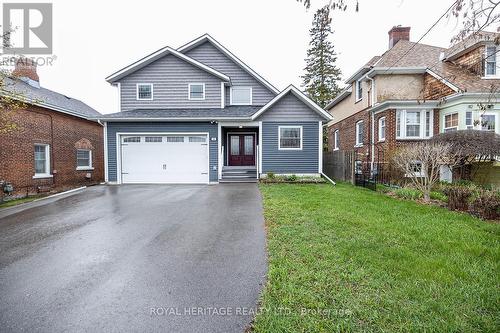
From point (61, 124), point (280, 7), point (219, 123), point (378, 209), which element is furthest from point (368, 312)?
point (61, 124)

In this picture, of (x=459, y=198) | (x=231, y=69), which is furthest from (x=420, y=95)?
(x=231, y=69)

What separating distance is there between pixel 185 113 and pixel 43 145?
274 inches

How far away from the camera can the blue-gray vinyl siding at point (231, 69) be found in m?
16.0

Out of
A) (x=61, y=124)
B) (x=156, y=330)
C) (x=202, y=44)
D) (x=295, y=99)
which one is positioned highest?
(x=202, y=44)

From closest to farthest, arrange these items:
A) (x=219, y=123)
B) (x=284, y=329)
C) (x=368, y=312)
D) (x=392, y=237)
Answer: (x=284, y=329), (x=368, y=312), (x=392, y=237), (x=219, y=123)

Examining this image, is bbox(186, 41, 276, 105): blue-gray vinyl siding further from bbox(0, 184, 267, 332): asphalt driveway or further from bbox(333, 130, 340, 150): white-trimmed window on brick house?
bbox(0, 184, 267, 332): asphalt driveway

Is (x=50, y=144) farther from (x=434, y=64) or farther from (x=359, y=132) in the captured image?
(x=434, y=64)

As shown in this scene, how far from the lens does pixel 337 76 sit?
28562 mm

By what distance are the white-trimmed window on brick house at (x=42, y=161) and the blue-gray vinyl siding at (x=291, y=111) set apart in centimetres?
1070

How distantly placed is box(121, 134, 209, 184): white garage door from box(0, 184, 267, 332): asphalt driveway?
20.6 feet

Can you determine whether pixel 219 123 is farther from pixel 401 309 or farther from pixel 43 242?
pixel 401 309

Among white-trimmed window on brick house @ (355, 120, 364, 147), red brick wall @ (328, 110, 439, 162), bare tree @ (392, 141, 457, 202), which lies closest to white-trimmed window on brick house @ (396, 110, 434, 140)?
red brick wall @ (328, 110, 439, 162)

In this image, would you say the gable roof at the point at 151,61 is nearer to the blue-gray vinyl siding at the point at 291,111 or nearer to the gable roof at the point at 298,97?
the gable roof at the point at 298,97

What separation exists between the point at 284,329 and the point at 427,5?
4.69m
